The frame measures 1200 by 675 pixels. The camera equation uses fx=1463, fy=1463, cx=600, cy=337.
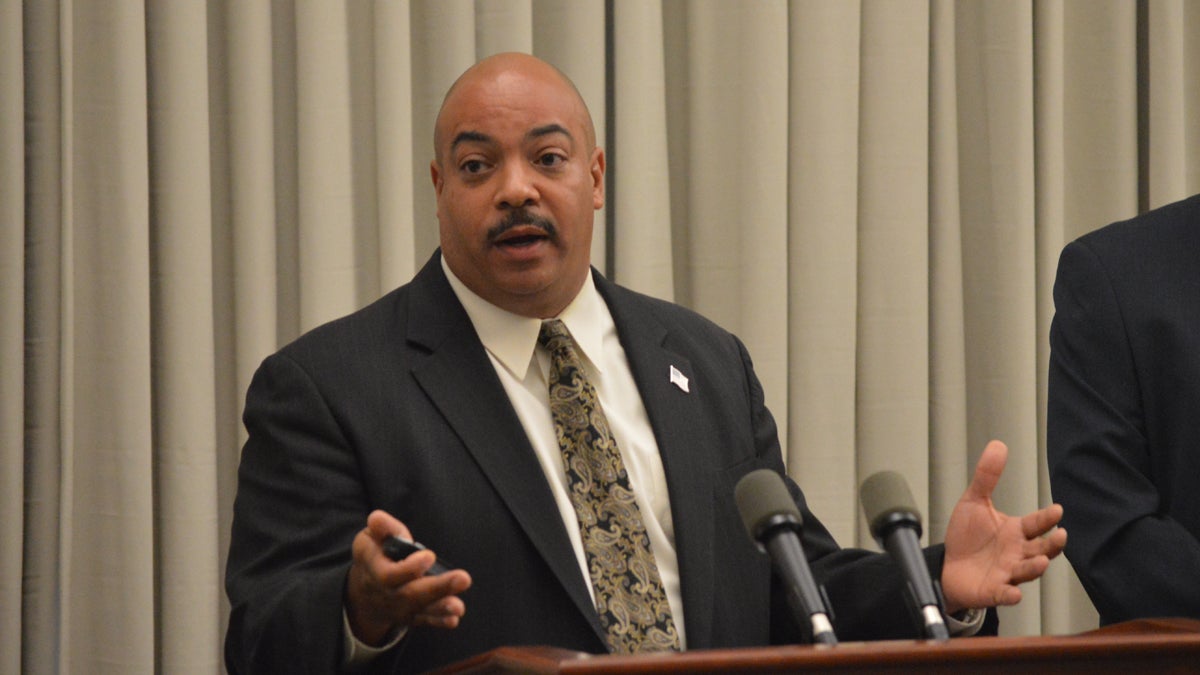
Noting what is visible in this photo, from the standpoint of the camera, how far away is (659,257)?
3.53 meters

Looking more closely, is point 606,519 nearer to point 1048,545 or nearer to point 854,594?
point 854,594

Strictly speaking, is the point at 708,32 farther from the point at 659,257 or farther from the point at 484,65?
the point at 484,65

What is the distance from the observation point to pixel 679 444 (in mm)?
2523

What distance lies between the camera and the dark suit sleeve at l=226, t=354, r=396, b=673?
212 cm

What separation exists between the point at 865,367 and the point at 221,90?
1718mm

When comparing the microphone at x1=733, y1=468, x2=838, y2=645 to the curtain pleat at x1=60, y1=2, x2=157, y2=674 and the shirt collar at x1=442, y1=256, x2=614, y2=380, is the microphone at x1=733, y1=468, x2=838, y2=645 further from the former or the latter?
the curtain pleat at x1=60, y1=2, x2=157, y2=674

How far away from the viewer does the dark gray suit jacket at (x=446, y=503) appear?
7.48ft

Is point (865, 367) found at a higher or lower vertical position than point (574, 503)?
higher

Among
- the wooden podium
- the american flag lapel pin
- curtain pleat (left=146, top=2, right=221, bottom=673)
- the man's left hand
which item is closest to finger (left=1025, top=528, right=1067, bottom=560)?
the man's left hand

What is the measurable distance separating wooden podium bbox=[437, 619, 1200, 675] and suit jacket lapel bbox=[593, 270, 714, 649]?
0.86 metres

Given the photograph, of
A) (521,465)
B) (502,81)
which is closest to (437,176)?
(502,81)

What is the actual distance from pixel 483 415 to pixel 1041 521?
906 mm

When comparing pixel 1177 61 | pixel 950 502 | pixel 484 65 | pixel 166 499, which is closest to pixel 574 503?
pixel 484 65


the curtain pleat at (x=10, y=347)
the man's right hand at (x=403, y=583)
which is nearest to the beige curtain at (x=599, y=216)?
the curtain pleat at (x=10, y=347)
